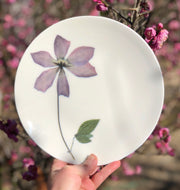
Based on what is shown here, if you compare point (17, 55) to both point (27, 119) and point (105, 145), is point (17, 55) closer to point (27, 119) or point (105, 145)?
point (27, 119)

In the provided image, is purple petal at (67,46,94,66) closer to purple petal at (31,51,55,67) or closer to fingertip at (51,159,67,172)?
purple petal at (31,51,55,67)

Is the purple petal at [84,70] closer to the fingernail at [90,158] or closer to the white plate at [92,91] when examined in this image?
the white plate at [92,91]

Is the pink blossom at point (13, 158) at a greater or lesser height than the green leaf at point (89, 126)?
lesser

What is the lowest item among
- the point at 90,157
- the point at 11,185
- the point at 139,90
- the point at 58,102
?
the point at 11,185

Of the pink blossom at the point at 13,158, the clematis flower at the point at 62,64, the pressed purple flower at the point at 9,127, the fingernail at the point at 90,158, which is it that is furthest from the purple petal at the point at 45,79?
the pink blossom at the point at 13,158

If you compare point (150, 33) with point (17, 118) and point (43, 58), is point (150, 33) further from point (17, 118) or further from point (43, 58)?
point (17, 118)

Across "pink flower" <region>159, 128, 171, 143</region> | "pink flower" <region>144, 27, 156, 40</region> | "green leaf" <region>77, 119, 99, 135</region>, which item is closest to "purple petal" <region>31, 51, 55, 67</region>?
"green leaf" <region>77, 119, 99, 135</region>

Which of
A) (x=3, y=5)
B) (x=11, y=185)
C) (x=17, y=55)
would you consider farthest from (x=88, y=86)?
(x=3, y=5)
